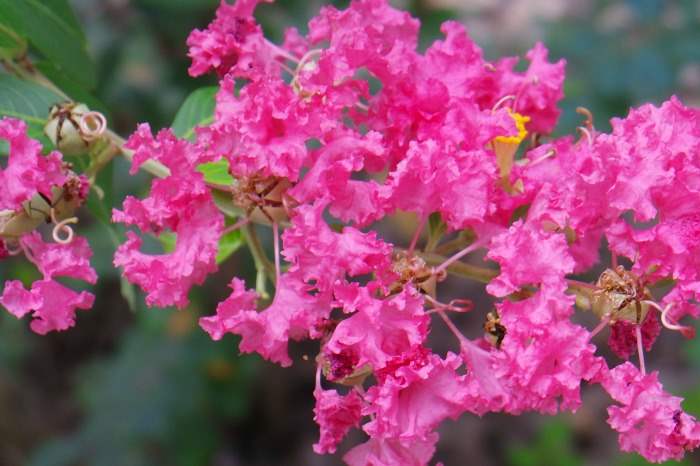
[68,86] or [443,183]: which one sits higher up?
[443,183]

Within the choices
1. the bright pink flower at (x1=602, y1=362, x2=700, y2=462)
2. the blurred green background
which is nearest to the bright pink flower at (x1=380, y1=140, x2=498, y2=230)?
the bright pink flower at (x1=602, y1=362, x2=700, y2=462)

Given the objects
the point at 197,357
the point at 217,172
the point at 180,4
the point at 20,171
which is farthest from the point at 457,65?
the point at 197,357

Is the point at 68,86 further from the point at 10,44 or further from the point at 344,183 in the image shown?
the point at 344,183

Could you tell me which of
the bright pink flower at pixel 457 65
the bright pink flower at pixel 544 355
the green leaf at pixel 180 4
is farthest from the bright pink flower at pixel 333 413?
the green leaf at pixel 180 4

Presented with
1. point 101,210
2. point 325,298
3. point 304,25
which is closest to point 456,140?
point 325,298

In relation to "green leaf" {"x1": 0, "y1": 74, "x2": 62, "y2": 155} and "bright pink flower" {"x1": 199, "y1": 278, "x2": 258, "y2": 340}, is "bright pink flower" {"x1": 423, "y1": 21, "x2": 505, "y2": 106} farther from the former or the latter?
"green leaf" {"x1": 0, "y1": 74, "x2": 62, "y2": 155}

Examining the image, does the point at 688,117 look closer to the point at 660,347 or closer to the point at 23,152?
the point at 23,152
